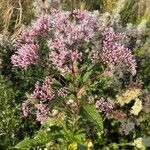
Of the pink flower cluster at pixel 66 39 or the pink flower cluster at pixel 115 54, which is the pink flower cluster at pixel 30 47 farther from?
the pink flower cluster at pixel 115 54

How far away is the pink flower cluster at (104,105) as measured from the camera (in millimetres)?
4438

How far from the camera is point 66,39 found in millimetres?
4262

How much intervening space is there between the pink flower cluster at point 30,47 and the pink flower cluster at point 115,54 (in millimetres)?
512

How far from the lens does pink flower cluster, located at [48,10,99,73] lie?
14.0 feet

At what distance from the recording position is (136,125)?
4.65 meters

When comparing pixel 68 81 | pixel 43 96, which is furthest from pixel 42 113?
pixel 68 81

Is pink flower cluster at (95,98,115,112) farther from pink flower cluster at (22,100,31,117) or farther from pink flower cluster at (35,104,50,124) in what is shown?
pink flower cluster at (22,100,31,117)

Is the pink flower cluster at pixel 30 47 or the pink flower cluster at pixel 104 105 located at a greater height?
the pink flower cluster at pixel 30 47

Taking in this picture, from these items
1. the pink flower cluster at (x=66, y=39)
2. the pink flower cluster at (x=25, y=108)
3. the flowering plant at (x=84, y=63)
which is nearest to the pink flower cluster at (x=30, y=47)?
the flowering plant at (x=84, y=63)

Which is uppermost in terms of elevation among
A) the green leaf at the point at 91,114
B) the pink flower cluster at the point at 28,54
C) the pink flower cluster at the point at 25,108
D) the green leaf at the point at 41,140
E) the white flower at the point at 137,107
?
the green leaf at the point at 91,114

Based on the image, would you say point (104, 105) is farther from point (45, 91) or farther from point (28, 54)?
point (28, 54)

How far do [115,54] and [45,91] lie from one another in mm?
635

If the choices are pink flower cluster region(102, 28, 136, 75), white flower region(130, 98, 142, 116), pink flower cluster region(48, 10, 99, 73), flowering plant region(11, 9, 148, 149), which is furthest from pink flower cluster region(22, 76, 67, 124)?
white flower region(130, 98, 142, 116)

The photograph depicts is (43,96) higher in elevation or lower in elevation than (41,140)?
lower
